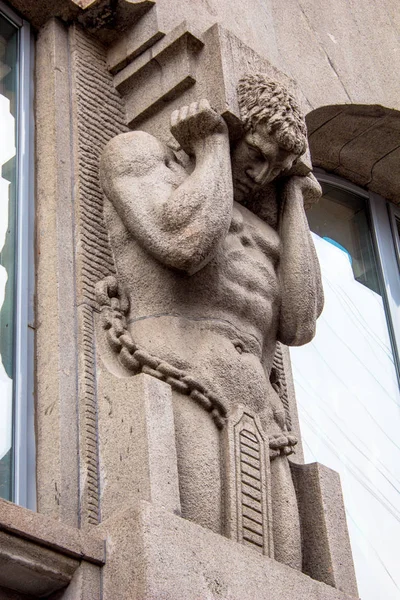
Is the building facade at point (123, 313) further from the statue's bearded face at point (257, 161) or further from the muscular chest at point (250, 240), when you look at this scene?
the muscular chest at point (250, 240)

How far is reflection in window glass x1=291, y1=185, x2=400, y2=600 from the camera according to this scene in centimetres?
684

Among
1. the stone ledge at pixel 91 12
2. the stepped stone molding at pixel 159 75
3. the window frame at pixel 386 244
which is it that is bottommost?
the stepped stone molding at pixel 159 75

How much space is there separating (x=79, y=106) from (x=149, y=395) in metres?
1.58

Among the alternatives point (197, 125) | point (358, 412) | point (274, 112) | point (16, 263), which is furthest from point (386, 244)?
point (16, 263)

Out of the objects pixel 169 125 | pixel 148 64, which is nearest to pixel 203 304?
pixel 169 125

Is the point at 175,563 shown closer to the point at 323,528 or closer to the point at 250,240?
the point at 323,528

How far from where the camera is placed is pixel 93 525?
4645 millimetres

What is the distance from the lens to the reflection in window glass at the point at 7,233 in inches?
194

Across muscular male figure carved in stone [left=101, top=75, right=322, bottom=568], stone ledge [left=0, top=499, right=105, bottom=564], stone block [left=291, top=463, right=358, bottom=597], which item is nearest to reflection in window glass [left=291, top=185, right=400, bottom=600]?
stone block [left=291, top=463, right=358, bottom=597]

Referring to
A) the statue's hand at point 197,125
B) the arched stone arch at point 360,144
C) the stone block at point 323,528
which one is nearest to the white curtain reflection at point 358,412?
the arched stone arch at point 360,144

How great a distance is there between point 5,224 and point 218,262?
34.6 inches

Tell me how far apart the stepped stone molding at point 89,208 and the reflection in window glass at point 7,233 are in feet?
0.86

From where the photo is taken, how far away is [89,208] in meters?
5.49

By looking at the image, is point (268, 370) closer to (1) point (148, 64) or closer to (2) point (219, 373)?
(2) point (219, 373)
